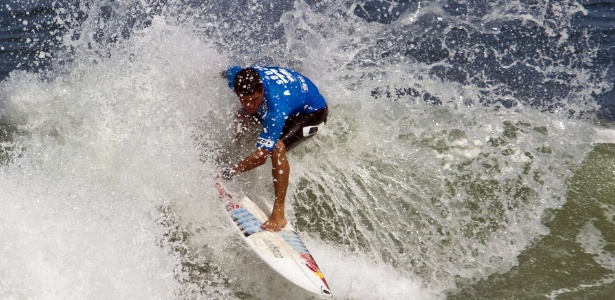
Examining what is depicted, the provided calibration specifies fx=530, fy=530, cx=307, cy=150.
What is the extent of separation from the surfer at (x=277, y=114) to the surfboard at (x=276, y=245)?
130 millimetres

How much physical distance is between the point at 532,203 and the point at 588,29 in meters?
4.85

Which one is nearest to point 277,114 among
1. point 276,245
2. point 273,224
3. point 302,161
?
point 273,224

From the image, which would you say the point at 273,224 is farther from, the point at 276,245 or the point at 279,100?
the point at 279,100

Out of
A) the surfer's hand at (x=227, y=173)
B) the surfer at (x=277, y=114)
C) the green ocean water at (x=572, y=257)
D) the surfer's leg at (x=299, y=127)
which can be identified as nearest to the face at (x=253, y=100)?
the surfer at (x=277, y=114)

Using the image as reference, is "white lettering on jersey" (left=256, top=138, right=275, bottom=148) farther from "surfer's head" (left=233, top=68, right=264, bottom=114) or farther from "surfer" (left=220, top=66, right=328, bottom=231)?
"surfer's head" (left=233, top=68, right=264, bottom=114)

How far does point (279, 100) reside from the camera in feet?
14.4

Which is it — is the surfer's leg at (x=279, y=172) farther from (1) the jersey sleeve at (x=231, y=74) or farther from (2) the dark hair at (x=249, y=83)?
(1) the jersey sleeve at (x=231, y=74)

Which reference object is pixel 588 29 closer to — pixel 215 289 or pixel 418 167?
pixel 418 167

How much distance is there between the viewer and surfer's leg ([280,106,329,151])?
4805mm

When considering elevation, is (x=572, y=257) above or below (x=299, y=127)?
below

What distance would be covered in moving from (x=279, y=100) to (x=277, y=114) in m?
0.13

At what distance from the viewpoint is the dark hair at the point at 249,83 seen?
14.0 ft

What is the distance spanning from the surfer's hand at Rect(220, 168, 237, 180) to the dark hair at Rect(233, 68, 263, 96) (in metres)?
0.78

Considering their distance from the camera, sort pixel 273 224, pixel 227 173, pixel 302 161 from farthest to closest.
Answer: pixel 302 161 → pixel 227 173 → pixel 273 224
